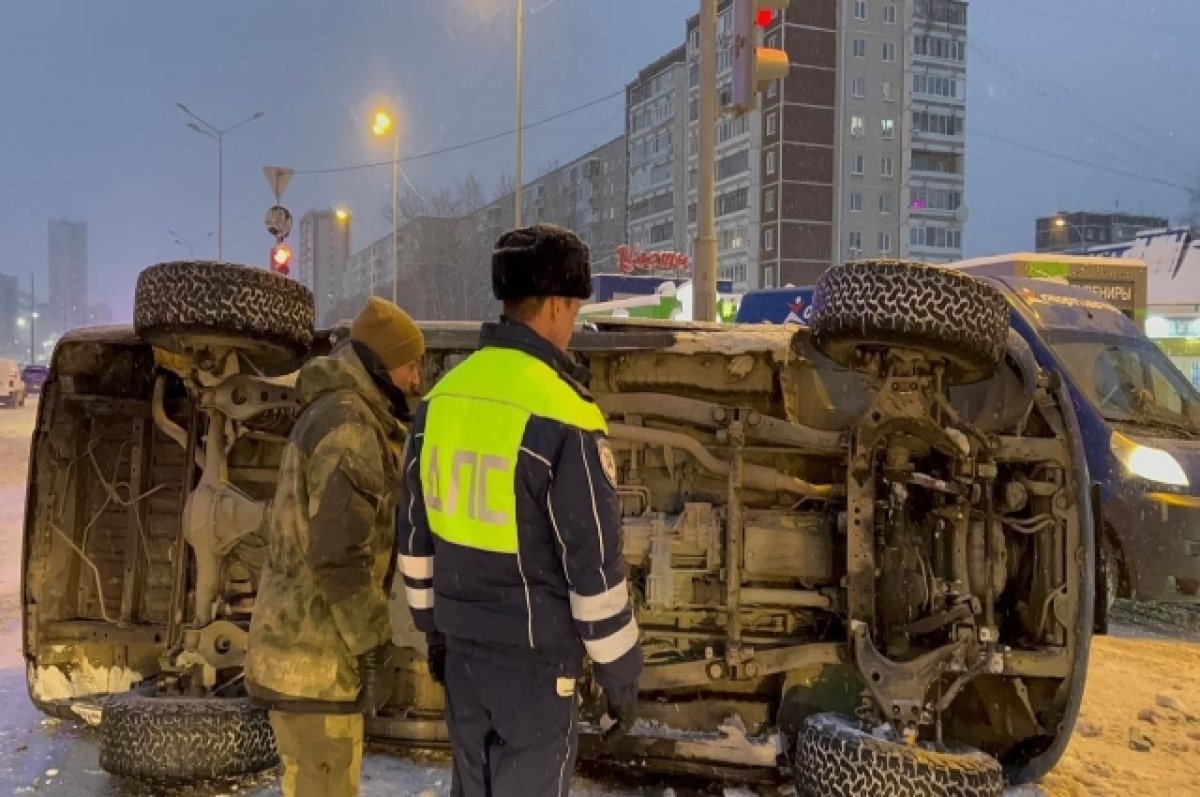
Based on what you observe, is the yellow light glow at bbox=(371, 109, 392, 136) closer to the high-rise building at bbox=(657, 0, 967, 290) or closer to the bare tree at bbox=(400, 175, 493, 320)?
the bare tree at bbox=(400, 175, 493, 320)

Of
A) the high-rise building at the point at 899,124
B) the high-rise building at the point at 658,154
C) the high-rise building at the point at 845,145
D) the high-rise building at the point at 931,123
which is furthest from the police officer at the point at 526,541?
the high-rise building at the point at 931,123

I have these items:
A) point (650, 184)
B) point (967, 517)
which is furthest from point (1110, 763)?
point (650, 184)

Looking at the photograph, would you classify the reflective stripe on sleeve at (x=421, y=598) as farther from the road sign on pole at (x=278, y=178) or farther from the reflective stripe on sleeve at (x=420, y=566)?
the road sign on pole at (x=278, y=178)

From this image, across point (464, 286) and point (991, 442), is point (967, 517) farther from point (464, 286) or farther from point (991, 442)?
point (464, 286)

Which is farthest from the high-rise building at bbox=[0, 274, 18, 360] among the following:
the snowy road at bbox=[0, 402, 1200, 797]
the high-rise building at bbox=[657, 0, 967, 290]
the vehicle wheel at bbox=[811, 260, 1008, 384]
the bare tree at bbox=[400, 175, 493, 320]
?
the vehicle wheel at bbox=[811, 260, 1008, 384]

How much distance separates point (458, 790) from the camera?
8.76 ft

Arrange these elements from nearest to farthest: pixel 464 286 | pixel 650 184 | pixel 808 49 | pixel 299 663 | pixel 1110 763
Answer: pixel 299 663, pixel 1110 763, pixel 464 286, pixel 808 49, pixel 650 184

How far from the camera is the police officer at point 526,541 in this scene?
7.84 ft

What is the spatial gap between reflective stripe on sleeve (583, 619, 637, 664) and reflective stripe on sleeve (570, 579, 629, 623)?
53 mm

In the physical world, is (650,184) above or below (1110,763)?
above

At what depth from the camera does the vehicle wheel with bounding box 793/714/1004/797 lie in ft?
10.7

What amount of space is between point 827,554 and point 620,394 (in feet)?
3.50

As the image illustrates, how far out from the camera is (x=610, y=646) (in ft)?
7.82

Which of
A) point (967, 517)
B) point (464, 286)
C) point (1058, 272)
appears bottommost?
point (967, 517)
